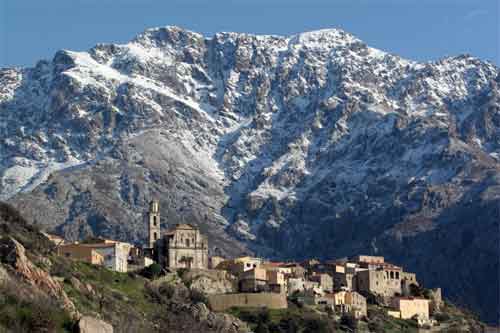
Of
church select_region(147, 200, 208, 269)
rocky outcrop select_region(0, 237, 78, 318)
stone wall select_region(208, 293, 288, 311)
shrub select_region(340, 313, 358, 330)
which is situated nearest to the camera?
rocky outcrop select_region(0, 237, 78, 318)

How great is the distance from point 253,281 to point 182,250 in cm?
1064

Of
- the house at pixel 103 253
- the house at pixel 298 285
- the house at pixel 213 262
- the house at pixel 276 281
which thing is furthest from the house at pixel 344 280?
the house at pixel 103 253

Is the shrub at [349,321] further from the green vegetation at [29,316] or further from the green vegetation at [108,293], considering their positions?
the green vegetation at [29,316]

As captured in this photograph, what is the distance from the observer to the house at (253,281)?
489ft

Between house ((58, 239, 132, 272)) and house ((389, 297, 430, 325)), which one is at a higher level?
house ((58, 239, 132, 272))

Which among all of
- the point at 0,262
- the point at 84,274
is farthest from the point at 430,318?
the point at 0,262

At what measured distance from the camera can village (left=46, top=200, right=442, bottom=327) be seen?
143125 mm

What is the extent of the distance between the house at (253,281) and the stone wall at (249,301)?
3.91 m

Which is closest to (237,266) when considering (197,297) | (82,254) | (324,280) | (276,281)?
(276,281)

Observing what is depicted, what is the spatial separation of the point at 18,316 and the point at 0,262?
54.5ft

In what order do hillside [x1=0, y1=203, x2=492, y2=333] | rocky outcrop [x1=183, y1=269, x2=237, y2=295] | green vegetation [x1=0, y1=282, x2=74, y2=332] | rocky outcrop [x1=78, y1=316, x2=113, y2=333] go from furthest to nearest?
rocky outcrop [x1=183, y1=269, x2=237, y2=295] < hillside [x1=0, y1=203, x2=492, y2=333] < green vegetation [x1=0, y1=282, x2=74, y2=332] < rocky outcrop [x1=78, y1=316, x2=113, y2=333]

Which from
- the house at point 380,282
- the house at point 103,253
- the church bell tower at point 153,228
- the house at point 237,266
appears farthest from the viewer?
the church bell tower at point 153,228

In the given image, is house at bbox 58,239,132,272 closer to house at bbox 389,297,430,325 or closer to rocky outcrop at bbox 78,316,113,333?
house at bbox 389,297,430,325

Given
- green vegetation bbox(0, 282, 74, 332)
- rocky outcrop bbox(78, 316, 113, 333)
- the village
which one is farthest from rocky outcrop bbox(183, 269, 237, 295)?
rocky outcrop bbox(78, 316, 113, 333)
